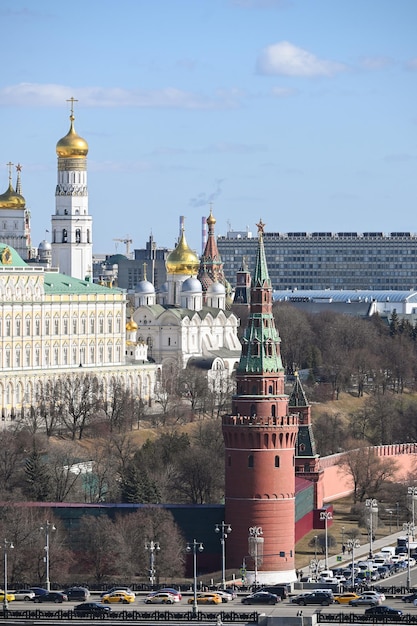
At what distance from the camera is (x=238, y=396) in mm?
137875

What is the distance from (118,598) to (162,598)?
5.73 feet

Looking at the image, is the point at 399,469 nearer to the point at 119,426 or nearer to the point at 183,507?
the point at 119,426

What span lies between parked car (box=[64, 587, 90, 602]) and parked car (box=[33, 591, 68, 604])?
326 millimetres

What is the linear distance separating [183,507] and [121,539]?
4.73m

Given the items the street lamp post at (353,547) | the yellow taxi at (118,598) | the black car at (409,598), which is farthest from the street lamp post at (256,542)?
the yellow taxi at (118,598)

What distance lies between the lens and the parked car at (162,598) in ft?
385

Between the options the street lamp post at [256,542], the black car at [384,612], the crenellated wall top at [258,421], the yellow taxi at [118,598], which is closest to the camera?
the black car at [384,612]

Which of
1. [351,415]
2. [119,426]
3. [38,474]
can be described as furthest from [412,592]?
[351,415]

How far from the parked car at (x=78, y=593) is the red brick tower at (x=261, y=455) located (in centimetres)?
1538

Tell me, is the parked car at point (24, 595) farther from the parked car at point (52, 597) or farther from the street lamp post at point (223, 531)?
the street lamp post at point (223, 531)

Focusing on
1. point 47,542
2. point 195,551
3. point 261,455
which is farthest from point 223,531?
point 47,542

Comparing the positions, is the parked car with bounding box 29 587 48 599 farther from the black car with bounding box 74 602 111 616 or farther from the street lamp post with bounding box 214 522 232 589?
the street lamp post with bounding box 214 522 232 589

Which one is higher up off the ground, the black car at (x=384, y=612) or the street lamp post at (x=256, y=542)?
the street lamp post at (x=256, y=542)

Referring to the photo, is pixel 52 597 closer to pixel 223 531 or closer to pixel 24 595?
pixel 24 595
